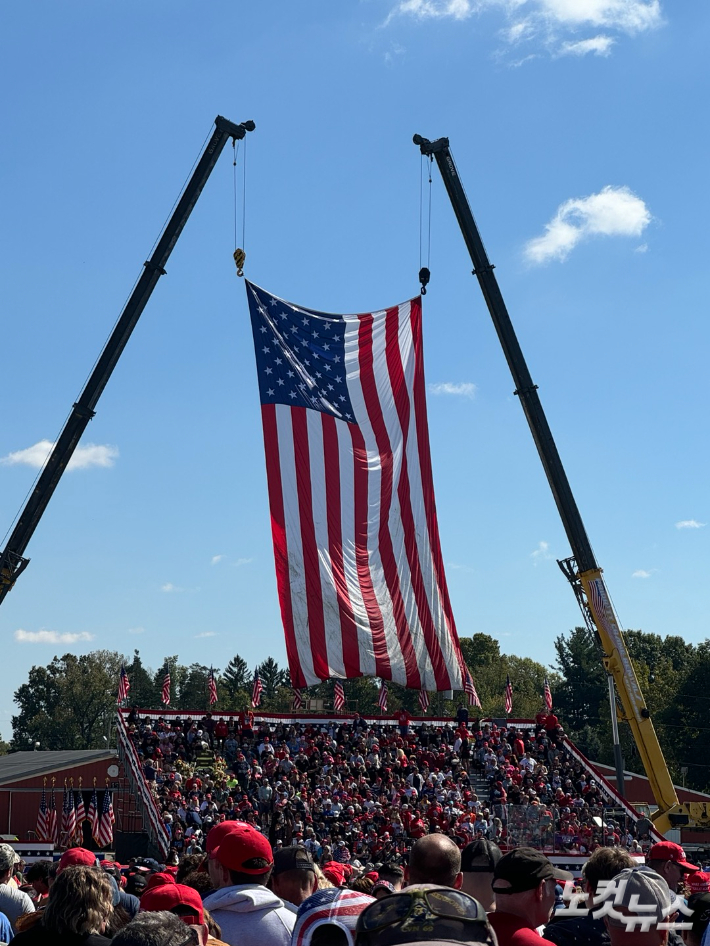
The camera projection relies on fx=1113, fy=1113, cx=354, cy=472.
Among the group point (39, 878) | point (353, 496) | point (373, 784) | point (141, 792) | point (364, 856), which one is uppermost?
point (353, 496)

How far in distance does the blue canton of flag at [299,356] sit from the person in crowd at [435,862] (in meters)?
27.5

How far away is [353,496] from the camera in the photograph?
30844mm

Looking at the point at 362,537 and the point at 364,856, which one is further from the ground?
the point at 362,537

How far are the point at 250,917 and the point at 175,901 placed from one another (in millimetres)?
724

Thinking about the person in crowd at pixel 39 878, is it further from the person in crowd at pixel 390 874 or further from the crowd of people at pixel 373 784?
the crowd of people at pixel 373 784

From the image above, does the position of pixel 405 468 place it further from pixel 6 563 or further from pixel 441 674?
pixel 6 563

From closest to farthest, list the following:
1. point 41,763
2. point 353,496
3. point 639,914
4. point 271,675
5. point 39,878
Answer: point 639,914 < point 39,878 < point 353,496 < point 41,763 < point 271,675

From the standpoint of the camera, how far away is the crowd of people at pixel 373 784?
27094 millimetres

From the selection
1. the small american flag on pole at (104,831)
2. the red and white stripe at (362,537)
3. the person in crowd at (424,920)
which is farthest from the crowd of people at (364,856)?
the red and white stripe at (362,537)

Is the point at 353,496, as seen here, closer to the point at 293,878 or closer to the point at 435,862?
the point at 293,878

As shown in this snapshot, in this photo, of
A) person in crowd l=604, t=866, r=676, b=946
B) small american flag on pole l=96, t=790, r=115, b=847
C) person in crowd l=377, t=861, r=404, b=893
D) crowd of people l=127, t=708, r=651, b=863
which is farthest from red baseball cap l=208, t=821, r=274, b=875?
small american flag on pole l=96, t=790, r=115, b=847

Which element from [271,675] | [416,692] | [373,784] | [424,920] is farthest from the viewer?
[271,675]

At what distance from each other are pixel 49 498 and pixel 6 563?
1.96 m

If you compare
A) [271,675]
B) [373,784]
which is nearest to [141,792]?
[373,784]
